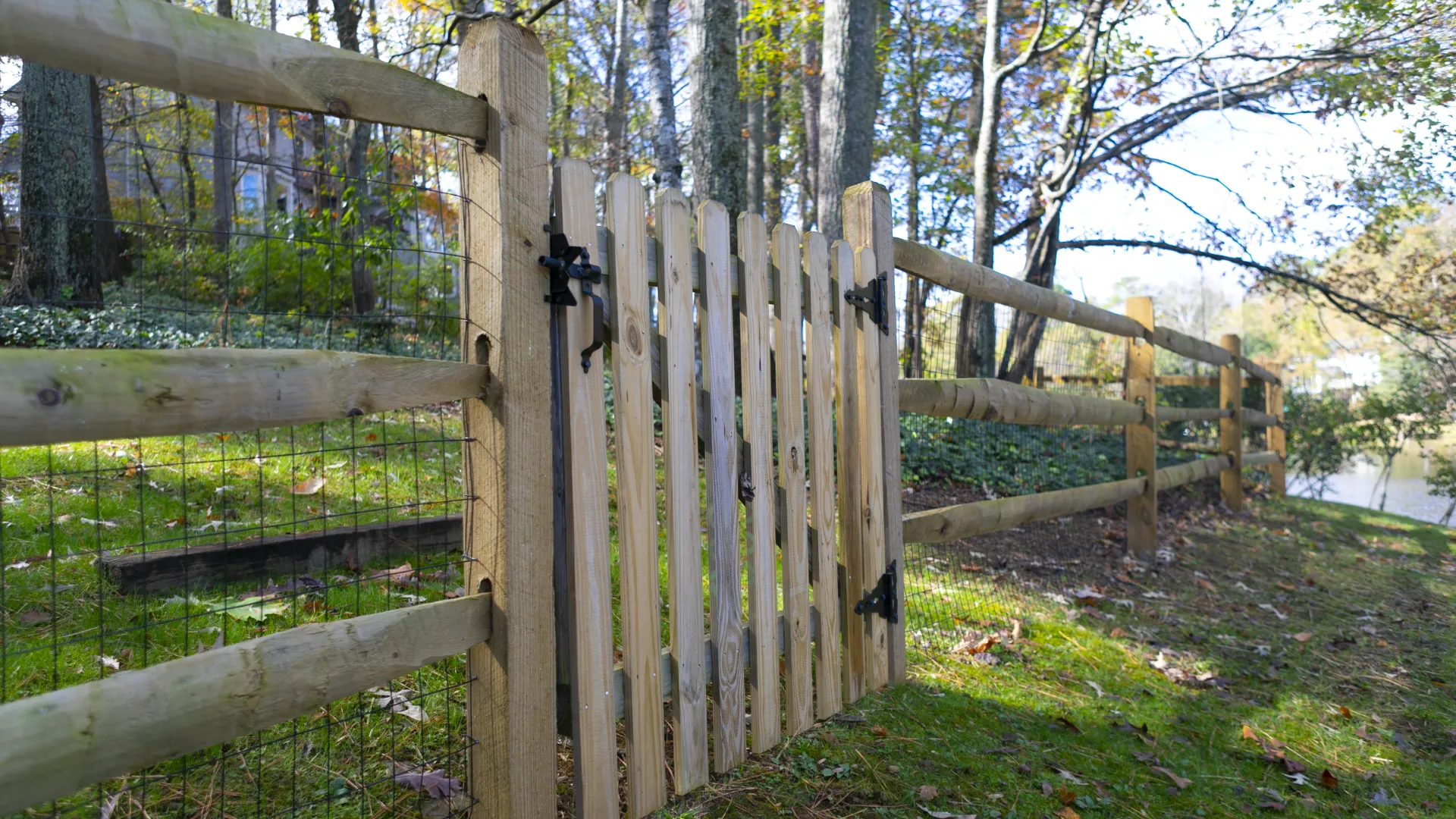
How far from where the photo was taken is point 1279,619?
202 inches

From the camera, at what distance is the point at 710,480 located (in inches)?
102

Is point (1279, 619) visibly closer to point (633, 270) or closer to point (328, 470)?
point (633, 270)

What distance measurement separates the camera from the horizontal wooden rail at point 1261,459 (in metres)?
8.94

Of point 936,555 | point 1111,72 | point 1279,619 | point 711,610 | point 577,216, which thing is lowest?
point 1279,619

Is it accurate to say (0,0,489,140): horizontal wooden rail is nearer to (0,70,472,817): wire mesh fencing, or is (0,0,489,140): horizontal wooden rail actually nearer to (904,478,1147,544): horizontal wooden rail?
(0,70,472,817): wire mesh fencing

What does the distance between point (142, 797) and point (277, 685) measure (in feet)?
1.91

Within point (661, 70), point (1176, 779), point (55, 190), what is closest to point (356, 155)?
point (55, 190)

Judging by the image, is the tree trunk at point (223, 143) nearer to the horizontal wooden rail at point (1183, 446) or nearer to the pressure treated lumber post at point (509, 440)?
the pressure treated lumber post at point (509, 440)

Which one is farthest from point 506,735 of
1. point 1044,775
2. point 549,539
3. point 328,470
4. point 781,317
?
point 328,470

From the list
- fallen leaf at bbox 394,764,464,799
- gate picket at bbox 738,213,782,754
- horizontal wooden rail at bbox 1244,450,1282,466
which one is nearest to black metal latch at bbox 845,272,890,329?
gate picket at bbox 738,213,782,754

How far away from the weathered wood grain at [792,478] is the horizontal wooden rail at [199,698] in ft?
4.04

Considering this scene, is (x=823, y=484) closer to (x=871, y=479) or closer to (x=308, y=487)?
(x=871, y=479)

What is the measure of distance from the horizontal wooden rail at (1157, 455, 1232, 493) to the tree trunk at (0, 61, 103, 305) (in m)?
8.92

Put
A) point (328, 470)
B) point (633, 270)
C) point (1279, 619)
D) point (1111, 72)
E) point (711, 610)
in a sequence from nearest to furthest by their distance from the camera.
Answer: point (633, 270), point (711, 610), point (328, 470), point (1279, 619), point (1111, 72)
